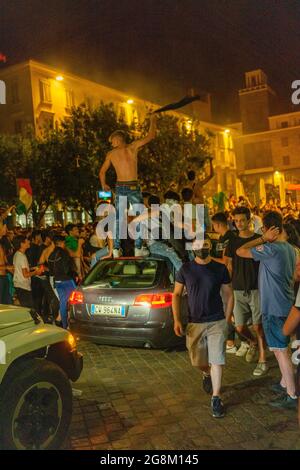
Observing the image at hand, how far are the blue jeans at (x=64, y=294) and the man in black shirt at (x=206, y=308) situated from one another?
3626 mm

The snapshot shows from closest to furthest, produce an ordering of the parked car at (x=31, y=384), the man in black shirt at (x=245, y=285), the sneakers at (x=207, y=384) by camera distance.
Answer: the parked car at (x=31, y=384) → the sneakers at (x=207, y=384) → the man in black shirt at (x=245, y=285)

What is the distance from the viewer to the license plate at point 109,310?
248 inches

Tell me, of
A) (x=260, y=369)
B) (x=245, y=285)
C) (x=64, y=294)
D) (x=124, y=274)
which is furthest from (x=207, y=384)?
(x=64, y=294)

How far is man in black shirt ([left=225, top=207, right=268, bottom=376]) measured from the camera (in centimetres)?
588

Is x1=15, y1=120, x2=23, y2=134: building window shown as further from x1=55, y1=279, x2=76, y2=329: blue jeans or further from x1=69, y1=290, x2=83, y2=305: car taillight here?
x1=69, y1=290, x2=83, y2=305: car taillight

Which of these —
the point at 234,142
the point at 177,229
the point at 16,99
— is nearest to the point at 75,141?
the point at 16,99

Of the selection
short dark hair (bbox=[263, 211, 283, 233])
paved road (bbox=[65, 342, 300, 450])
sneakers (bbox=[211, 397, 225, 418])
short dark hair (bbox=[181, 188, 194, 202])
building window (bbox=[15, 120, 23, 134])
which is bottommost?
paved road (bbox=[65, 342, 300, 450])

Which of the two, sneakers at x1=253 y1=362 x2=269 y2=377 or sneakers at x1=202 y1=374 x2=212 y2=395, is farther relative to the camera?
sneakers at x1=253 y1=362 x2=269 y2=377

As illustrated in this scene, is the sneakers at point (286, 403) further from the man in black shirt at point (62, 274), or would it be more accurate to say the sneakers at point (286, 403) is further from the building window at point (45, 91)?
the building window at point (45, 91)

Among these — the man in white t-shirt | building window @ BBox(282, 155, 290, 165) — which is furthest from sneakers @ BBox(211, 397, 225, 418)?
building window @ BBox(282, 155, 290, 165)

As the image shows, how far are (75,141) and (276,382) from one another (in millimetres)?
25173

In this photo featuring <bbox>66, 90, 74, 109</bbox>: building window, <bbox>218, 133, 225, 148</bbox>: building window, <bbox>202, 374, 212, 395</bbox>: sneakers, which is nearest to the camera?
<bbox>202, 374, 212, 395</bbox>: sneakers

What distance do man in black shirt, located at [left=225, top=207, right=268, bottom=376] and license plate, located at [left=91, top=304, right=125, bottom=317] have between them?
1.51 meters

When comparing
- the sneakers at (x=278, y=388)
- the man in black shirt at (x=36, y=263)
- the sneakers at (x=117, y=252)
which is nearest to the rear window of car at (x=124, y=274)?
the sneakers at (x=117, y=252)
